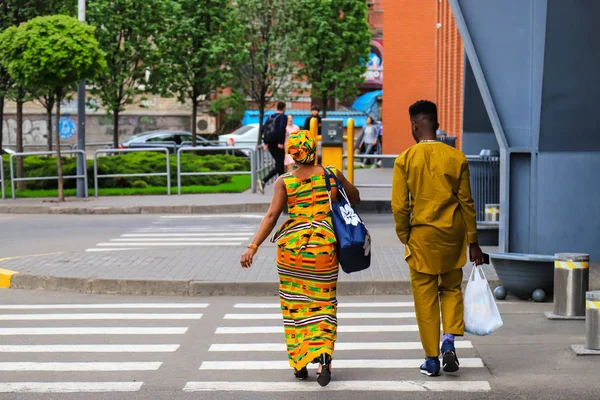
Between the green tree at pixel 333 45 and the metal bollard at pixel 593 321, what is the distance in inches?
1540

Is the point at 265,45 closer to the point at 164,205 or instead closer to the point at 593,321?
the point at 164,205

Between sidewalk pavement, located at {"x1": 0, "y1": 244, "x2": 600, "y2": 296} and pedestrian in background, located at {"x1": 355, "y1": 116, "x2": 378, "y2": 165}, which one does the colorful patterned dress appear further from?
pedestrian in background, located at {"x1": 355, "y1": 116, "x2": 378, "y2": 165}

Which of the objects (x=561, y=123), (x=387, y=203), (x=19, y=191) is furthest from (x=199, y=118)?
(x=561, y=123)

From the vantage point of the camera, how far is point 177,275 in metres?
12.2

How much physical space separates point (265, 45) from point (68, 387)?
120 feet

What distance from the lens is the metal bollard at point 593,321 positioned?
815 centimetres

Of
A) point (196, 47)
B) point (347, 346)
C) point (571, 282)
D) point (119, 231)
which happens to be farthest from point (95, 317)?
point (196, 47)

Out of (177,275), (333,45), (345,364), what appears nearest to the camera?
(345,364)

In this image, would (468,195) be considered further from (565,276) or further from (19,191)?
(19,191)

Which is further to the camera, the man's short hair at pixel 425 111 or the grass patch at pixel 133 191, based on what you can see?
the grass patch at pixel 133 191

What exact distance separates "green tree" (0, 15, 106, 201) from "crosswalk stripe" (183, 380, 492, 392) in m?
15.7

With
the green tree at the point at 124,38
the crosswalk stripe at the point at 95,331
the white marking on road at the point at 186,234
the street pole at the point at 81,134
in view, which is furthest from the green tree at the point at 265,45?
the crosswalk stripe at the point at 95,331

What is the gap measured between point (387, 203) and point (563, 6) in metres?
9.53

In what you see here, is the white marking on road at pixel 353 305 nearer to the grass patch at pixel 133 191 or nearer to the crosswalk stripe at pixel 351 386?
the crosswalk stripe at pixel 351 386
